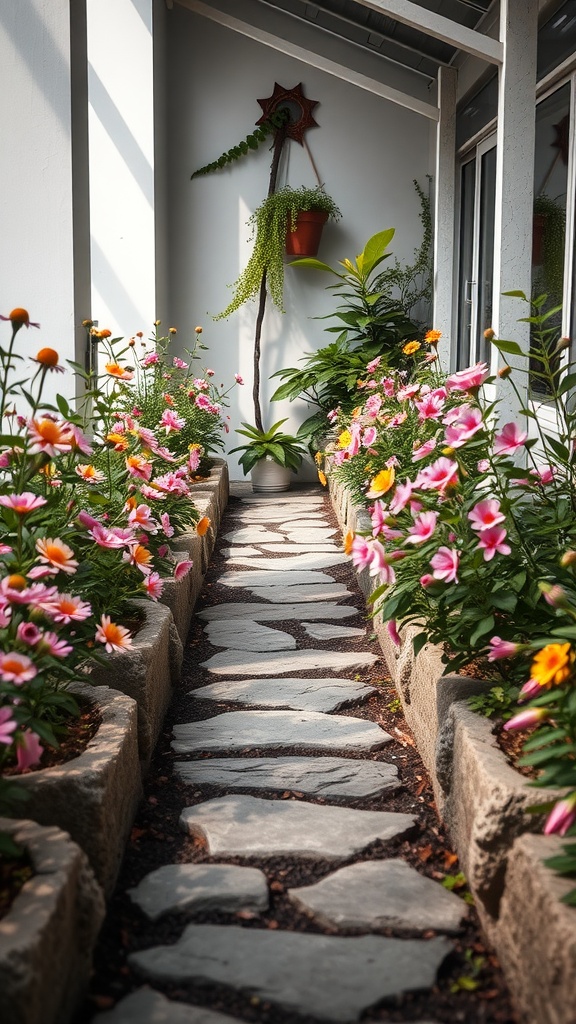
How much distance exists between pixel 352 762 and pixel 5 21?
2.64m

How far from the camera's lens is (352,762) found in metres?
2.30

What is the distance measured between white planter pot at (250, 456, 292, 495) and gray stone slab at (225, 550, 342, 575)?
6.94 feet

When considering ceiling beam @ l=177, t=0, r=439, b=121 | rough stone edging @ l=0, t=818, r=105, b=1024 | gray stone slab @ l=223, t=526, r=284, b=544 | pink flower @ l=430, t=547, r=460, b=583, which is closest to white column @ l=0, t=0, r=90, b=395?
gray stone slab @ l=223, t=526, r=284, b=544

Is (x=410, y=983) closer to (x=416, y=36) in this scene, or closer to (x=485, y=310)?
(x=485, y=310)

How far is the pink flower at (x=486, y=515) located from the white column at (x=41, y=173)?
2027 mm

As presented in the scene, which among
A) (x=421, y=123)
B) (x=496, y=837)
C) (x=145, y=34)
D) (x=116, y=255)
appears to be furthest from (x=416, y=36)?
(x=496, y=837)

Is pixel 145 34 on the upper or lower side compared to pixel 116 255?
upper

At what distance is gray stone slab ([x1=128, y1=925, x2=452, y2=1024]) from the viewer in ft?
4.56

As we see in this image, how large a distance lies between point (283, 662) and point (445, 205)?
3886 mm

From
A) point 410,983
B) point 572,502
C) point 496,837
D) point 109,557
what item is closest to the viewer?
point 410,983

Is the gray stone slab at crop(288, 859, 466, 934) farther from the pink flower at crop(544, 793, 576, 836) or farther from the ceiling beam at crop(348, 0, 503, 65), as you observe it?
the ceiling beam at crop(348, 0, 503, 65)

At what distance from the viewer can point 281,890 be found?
1.72 m

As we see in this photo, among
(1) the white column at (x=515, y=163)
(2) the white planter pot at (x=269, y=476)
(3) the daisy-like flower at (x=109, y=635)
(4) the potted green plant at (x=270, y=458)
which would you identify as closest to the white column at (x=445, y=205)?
(4) the potted green plant at (x=270, y=458)

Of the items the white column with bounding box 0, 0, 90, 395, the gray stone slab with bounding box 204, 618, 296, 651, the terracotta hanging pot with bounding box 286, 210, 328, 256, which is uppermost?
the terracotta hanging pot with bounding box 286, 210, 328, 256
